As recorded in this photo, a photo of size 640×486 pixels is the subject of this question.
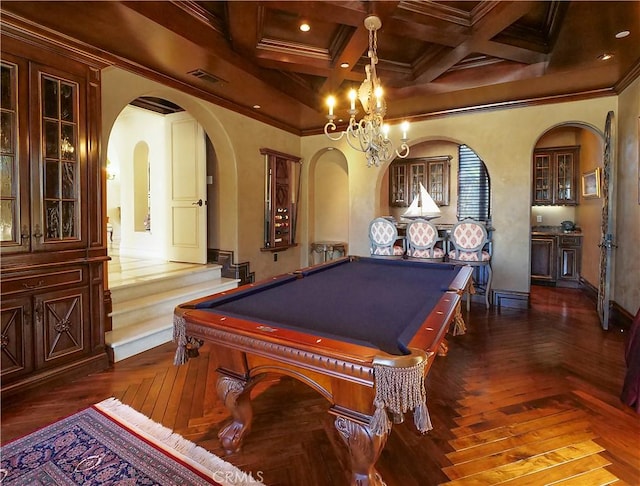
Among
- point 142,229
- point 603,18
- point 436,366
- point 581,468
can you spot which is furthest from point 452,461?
point 142,229

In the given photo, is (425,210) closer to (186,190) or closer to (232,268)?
(232,268)

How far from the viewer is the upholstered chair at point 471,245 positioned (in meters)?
4.53

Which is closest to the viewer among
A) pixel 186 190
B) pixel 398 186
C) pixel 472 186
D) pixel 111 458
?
pixel 111 458

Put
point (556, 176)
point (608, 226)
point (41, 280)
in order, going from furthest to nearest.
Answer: point (556, 176) → point (608, 226) → point (41, 280)

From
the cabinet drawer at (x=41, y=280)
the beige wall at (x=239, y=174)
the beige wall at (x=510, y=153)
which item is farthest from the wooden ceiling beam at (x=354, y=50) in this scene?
the cabinet drawer at (x=41, y=280)

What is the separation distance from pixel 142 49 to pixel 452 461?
3.90 m

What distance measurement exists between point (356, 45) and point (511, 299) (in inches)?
153

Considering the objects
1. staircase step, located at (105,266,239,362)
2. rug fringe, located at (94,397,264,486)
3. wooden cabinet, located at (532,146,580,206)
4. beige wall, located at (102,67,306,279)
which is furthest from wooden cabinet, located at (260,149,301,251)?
wooden cabinet, located at (532,146,580,206)

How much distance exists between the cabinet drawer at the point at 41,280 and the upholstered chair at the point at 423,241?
3936 millimetres

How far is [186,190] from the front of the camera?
17.3 feet

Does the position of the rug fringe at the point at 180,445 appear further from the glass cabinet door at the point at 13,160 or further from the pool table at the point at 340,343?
the glass cabinet door at the point at 13,160

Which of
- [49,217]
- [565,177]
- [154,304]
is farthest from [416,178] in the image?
[49,217]

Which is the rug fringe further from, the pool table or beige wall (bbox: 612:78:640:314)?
beige wall (bbox: 612:78:640:314)

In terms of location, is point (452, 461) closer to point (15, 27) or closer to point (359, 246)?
point (15, 27)
